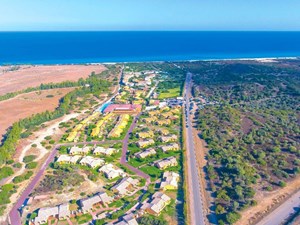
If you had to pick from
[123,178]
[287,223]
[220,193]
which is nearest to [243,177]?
[220,193]

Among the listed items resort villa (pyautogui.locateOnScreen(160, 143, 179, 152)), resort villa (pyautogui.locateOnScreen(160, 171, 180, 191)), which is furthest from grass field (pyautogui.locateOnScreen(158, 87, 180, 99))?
resort villa (pyautogui.locateOnScreen(160, 171, 180, 191))

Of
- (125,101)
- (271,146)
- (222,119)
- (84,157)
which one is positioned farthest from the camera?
(125,101)

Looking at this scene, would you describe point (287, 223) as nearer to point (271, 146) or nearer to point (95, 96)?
point (271, 146)

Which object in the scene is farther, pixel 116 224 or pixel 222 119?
pixel 222 119

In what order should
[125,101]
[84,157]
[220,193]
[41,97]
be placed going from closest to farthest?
[220,193]
[84,157]
[125,101]
[41,97]

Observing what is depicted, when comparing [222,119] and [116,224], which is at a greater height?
[222,119]

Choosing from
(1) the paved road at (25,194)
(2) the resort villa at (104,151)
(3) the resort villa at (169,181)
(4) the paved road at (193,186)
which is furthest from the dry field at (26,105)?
(4) the paved road at (193,186)

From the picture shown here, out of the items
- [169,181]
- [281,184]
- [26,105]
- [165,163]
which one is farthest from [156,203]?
[26,105]
